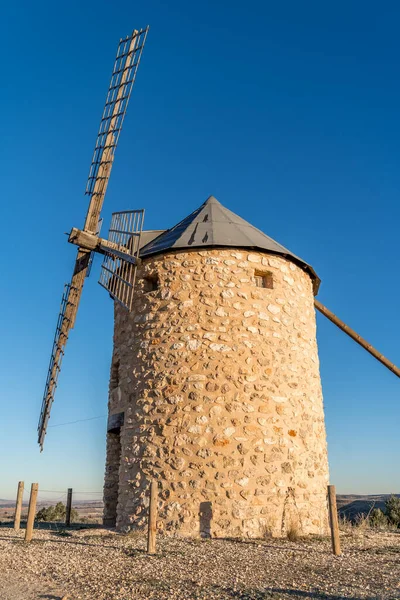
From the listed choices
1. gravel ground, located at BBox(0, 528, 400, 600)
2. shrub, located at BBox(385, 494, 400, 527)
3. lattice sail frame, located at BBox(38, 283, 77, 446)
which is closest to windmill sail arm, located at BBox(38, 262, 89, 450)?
lattice sail frame, located at BBox(38, 283, 77, 446)

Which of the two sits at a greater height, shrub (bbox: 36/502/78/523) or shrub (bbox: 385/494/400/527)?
shrub (bbox: 385/494/400/527)

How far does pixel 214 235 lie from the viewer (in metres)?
9.45

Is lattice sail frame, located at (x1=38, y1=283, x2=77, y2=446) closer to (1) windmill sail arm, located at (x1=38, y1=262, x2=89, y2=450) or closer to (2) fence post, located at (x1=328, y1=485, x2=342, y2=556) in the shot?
(1) windmill sail arm, located at (x1=38, y1=262, x2=89, y2=450)

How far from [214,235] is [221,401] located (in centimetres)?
315

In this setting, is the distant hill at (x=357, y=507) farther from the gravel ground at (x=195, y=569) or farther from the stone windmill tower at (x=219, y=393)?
the gravel ground at (x=195, y=569)

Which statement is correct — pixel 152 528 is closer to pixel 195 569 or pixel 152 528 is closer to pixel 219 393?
pixel 195 569

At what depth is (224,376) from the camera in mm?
8320

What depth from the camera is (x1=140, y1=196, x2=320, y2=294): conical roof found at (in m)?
9.28

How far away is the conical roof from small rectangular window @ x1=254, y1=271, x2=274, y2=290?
1.47 feet

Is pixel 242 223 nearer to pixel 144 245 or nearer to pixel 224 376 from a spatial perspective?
pixel 144 245

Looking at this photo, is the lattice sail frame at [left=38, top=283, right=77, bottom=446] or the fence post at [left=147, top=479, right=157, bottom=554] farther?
the lattice sail frame at [left=38, top=283, right=77, bottom=446]

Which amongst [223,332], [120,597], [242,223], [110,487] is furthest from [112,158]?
[120,597]

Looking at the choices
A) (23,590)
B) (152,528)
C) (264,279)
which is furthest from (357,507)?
(23,590)

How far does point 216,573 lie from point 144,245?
680cm
